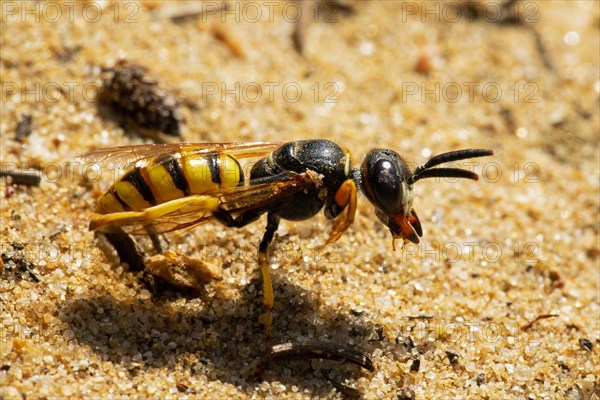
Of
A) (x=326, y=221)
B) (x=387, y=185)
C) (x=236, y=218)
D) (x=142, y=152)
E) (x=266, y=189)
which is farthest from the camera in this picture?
(x=326, y=221)

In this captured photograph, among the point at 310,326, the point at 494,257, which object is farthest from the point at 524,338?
the point at 310,326

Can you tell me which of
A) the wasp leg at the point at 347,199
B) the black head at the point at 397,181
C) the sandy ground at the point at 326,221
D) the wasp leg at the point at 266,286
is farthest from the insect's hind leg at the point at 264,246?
the black head at the point at 397,181

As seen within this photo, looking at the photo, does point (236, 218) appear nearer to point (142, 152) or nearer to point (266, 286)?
point (266, 286)

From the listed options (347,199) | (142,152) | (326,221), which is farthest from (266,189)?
(326,221)

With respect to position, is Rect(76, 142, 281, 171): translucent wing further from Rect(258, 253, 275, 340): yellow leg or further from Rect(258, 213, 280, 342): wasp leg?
Rect(258, 253, 275, 340): yellow leg

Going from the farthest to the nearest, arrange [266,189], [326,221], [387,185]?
1. [326,221]
2. [266,189]
3. [387,185]

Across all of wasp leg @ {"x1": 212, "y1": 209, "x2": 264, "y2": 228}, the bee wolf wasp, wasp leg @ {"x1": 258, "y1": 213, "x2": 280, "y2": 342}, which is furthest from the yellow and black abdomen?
wasp leg @ {"x1": 258, "y1": 213, "x2": 280, "y2": 342}

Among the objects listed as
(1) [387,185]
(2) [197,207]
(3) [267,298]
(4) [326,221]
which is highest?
(1) [387,185]
